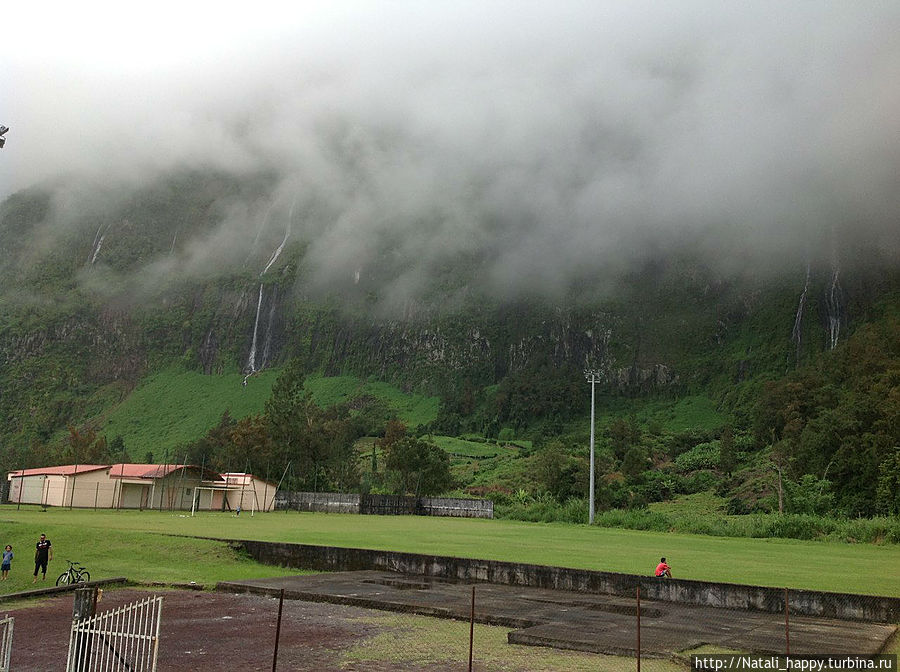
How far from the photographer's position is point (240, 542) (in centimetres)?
2536

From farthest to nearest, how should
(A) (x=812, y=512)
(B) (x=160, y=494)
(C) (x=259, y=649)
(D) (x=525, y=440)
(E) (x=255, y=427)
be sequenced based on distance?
(D) (x=525, y=440) < (E) (x=255, y=427) < (B) (x=160, y=494) < (A) (x=812, y=512) < (C) (x=259, y=649)

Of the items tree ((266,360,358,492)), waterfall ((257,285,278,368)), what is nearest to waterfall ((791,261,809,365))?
tree ((266,360,358,492))

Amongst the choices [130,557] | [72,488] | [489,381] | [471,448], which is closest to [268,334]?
[489,381]

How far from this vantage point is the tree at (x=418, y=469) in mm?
76500

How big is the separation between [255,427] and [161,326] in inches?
4709

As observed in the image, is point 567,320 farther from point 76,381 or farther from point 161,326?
point 76,381

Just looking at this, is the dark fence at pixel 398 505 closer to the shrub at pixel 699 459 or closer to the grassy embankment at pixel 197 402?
the shrub at pixel 699 459

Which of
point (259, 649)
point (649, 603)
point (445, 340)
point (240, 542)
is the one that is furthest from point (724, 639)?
point (445, 340)

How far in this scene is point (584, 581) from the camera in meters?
19.1

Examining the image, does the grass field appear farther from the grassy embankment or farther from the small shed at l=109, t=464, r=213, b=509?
the small shed at l=109, t=464, r=213, b=509

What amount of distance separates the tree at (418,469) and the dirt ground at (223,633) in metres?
58.4

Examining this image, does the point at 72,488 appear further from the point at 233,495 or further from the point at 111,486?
the point at 233,495

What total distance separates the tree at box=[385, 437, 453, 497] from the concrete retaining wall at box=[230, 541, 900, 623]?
2025 inches

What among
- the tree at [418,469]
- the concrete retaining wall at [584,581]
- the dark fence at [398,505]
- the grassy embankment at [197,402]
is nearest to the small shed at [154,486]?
the dark fence at [398,505]
